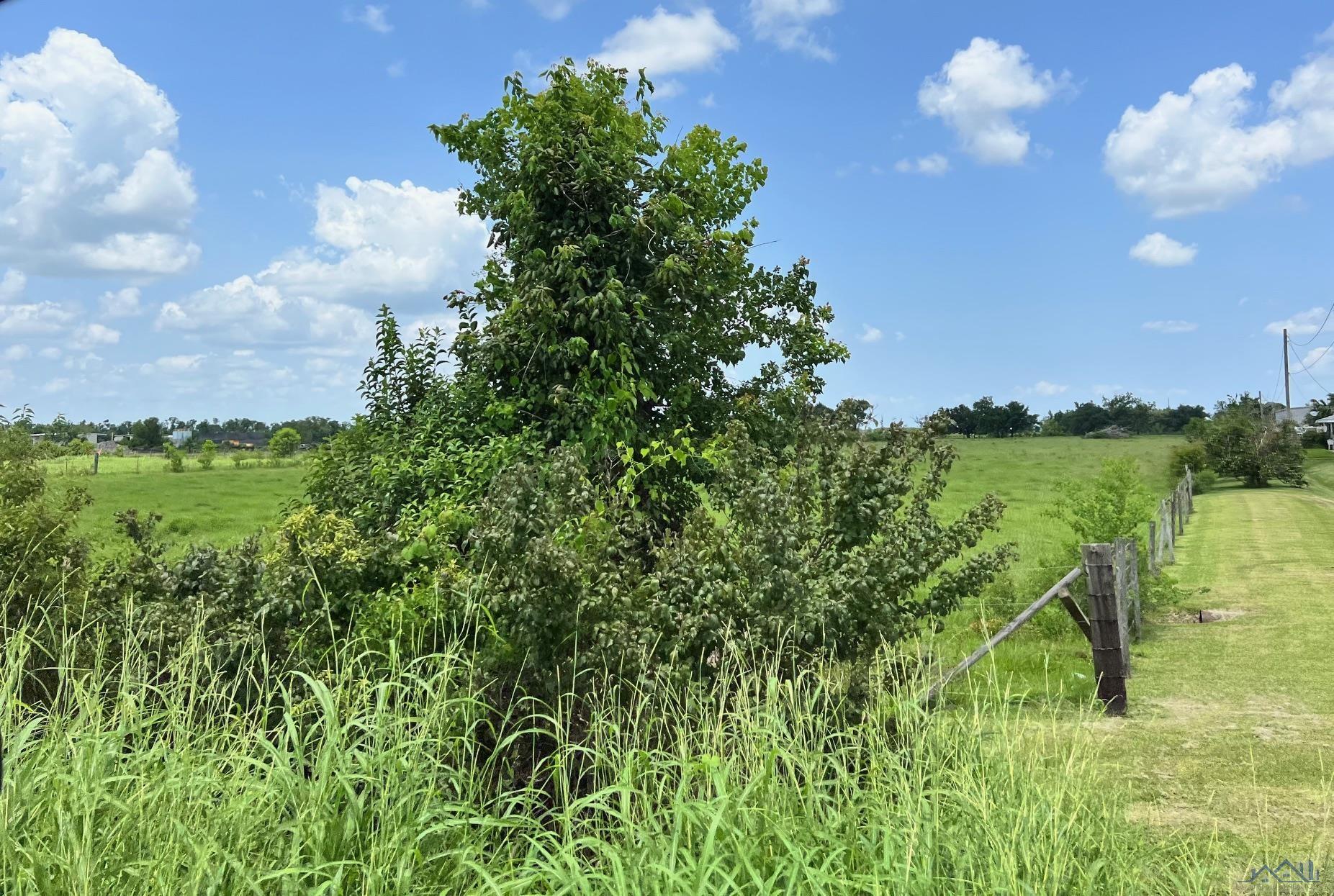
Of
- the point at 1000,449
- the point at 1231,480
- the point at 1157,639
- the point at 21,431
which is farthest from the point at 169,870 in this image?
the point at 1000,449

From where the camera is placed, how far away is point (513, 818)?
3.66m

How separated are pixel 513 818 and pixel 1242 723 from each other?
7046mm

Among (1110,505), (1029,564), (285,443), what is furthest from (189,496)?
(285,443)

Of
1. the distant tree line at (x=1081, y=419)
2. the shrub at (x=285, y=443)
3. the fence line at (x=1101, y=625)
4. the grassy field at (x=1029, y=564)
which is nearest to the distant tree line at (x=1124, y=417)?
the distant tree line at (x=1081, y=419)

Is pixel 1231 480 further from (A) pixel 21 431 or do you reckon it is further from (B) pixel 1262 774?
(A) pixel 21 431

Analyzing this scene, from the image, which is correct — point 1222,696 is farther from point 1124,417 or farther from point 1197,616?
point 1124,417

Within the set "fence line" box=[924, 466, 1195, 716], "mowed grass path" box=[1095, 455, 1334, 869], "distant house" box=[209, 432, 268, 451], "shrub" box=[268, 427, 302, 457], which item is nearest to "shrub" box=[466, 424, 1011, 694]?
"fence line" box=[924, 466, 1195, 716]

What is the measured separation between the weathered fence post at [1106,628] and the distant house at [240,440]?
177 ft

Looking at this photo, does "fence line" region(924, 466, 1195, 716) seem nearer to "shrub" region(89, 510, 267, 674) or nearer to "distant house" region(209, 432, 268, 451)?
"shrub" region(89, 510, 267, 674)

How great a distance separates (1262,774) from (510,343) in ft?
22.3

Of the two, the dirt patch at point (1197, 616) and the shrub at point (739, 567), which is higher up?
the shrub at point (739, 567)

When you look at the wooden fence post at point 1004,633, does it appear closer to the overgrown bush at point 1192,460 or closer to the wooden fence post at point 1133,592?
the wooden fence post at point 1133,592

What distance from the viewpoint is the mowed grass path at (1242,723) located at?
571cm

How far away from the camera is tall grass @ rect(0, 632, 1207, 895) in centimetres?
311
